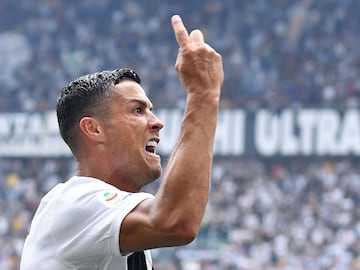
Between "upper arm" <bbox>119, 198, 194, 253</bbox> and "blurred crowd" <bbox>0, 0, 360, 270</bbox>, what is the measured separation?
44.7 ft

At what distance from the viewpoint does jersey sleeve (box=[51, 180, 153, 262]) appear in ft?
7.30

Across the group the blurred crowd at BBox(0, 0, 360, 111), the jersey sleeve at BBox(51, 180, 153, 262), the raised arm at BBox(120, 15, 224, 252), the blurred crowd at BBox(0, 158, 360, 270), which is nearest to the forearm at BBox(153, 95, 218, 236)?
the raised arm at BBox(120, 15, 224, 252)

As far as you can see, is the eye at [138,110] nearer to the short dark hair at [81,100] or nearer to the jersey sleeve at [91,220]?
the short dark hair at [81,100]

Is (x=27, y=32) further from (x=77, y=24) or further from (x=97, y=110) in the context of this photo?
(x=97, y=110)

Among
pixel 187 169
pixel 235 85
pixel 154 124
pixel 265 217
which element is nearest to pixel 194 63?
pixel 187 169

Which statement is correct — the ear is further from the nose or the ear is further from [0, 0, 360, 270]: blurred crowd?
[0, 0, 360, 270]: blurred crowd

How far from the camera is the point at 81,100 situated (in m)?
2.55

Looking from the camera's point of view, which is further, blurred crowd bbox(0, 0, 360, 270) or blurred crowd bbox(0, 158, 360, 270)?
blurred crowd bbox(0, 0, 360, 270)

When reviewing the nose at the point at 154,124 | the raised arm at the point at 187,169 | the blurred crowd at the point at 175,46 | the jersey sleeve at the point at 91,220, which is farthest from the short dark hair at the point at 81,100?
the blurred crowd at the point at 175,46

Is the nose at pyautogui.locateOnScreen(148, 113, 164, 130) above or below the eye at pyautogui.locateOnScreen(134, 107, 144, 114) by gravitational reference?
below

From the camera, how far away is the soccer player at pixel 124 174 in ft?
6.95

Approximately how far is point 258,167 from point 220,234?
2168 mm

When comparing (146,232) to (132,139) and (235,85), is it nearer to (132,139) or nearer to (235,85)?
(132,139)

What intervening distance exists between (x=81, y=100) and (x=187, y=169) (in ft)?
1.80
